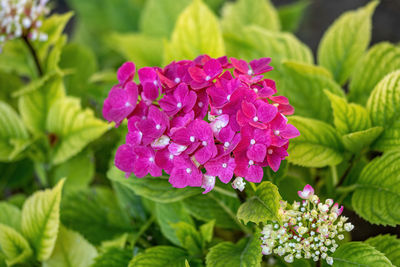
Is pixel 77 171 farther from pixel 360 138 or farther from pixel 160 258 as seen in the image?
pixel 360 138

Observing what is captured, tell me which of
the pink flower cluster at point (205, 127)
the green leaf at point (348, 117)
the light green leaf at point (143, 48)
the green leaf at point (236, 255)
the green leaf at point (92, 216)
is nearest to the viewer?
the pink flower cluster at point (205, 127)

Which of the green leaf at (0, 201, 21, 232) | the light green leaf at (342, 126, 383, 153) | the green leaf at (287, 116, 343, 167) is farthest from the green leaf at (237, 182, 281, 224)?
the green leaf at (0, 201, 21, 232)

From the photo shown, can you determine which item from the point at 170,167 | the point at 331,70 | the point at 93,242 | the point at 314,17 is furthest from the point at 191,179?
the point at 314,17

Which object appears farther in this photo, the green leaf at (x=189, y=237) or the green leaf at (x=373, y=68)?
the green leaf at (x=373, y=68)

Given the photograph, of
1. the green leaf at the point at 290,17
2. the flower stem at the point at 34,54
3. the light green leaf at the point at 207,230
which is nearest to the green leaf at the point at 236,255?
the light green leaf at the point at 207,230

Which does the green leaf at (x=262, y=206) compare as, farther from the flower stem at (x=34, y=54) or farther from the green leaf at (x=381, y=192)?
the flower stem at (x=34, y=54)

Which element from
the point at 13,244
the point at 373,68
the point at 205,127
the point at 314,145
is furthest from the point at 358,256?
the point at 13,244

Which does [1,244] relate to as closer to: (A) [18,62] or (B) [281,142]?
(A) [18,62]
